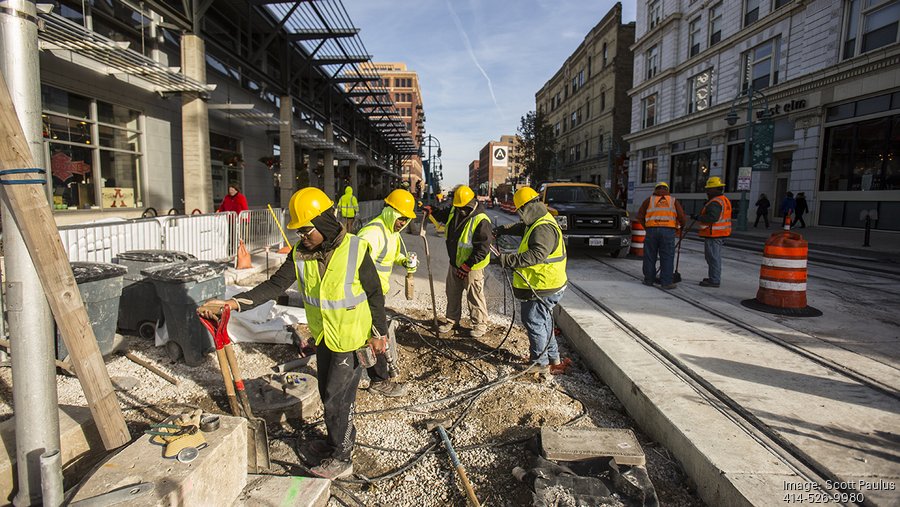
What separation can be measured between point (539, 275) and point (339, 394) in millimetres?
2188

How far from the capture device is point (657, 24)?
3362 cm

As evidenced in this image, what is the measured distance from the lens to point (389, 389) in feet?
14.1

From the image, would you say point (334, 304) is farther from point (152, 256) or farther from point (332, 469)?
point (152, 256)

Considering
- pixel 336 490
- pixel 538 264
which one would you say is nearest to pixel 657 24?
pixel 538 264

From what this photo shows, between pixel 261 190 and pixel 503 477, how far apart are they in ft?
59.9

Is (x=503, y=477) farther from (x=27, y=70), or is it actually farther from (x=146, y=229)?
(x=146, y=229)

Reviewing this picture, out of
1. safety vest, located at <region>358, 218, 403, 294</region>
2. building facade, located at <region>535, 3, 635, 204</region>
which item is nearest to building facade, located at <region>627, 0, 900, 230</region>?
building facade, located at <region>535, 3, 635, 204</region>

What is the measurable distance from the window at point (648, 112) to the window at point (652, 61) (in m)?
1.73

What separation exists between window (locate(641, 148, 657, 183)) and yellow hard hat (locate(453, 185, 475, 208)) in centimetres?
3164

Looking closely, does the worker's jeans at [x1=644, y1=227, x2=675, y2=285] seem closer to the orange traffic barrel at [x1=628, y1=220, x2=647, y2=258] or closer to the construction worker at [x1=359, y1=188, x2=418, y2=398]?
the orange traffic barrel at [x1=628, y1=220, x2=647, y2=258]

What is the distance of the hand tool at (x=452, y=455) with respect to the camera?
2.68 meters

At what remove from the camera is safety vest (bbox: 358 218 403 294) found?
4.38 m

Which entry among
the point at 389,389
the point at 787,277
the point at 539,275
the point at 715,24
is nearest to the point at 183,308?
the point at 389,389

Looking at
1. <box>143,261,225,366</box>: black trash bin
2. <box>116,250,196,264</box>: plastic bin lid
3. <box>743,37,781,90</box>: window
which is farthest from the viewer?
<box>743,37,781,90</box>: window
